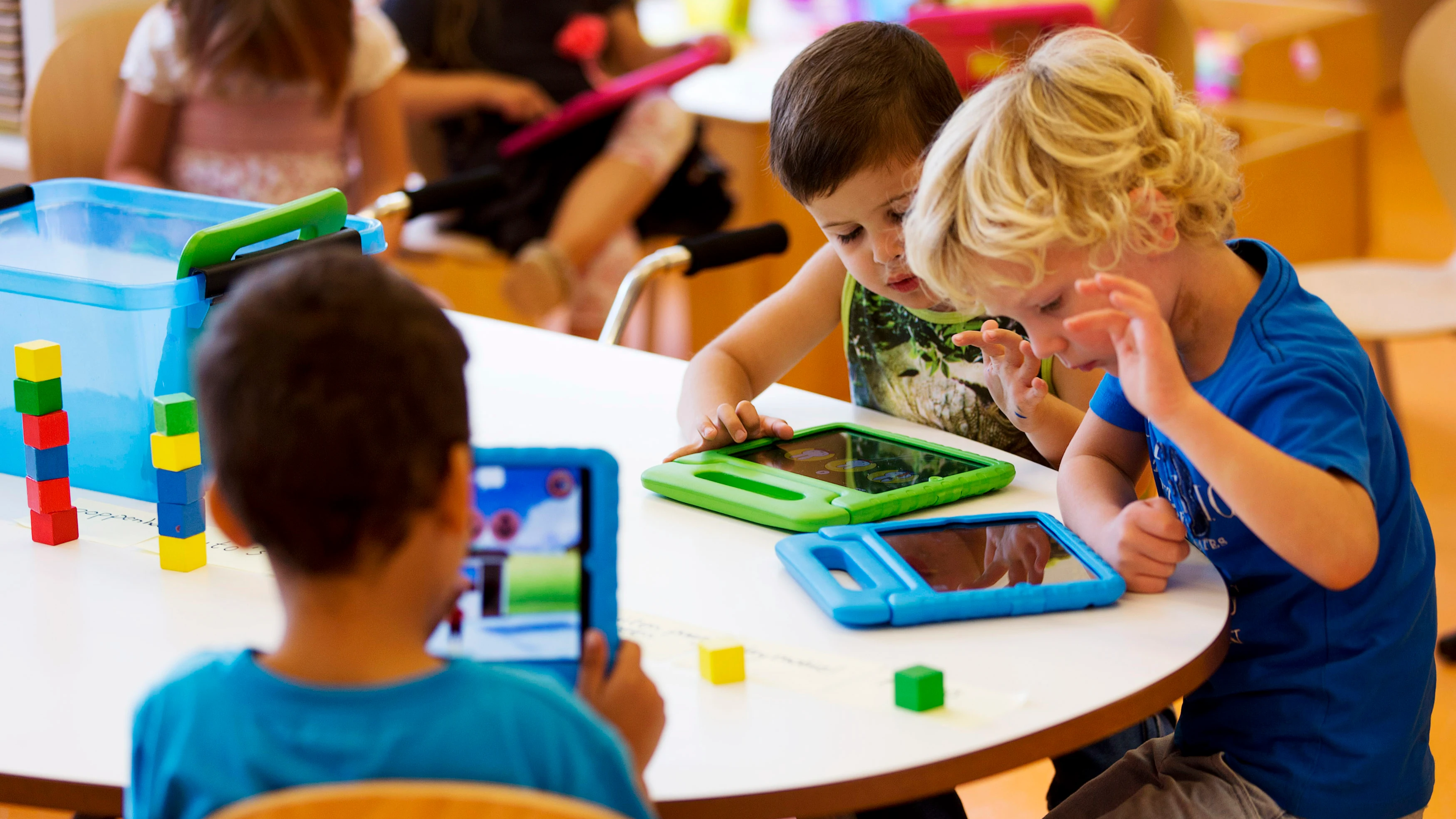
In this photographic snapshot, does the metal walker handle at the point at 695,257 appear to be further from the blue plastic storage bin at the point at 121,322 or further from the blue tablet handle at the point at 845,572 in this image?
the blue tablet handle at the point at 845,572

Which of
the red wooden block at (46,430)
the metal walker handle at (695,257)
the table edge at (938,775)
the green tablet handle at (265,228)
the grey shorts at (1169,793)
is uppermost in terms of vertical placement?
the green tablet handle at (265,228)

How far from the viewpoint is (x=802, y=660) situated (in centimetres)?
82

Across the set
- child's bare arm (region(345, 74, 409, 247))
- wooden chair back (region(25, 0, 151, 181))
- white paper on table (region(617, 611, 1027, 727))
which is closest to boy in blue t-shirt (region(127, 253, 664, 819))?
white paper on table (region(617, 611, 1027, 727))

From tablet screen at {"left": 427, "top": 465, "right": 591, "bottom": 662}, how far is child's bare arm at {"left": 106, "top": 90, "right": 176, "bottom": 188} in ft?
5.54

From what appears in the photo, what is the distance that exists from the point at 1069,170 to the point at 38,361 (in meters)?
0.69

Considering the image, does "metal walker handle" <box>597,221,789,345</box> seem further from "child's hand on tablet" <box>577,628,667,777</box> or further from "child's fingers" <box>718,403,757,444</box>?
"child's hand on tablet" <box>577,628,667,777</box>

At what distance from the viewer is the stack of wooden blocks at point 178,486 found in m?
0.94

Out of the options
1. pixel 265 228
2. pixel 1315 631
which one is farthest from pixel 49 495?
pixel 1315 631

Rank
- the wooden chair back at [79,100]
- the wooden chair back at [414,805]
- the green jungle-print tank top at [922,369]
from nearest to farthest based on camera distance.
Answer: the wooden chair back at [414,805], the green jungle-print tank top at [922,369], the wooden chair back at [79,100]

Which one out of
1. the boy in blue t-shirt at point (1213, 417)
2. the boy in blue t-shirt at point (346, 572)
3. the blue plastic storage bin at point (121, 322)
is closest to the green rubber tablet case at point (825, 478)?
the boy in blue t-shirt at point (1213, 417)

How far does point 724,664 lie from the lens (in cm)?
79

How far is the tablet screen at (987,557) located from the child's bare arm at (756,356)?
22 centimetres

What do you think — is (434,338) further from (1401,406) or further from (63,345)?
(1401,406)

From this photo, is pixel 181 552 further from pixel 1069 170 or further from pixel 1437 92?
pixel 1437 92
